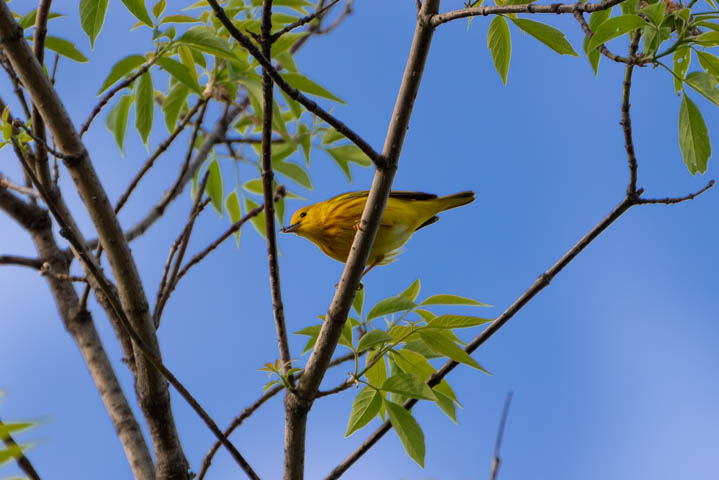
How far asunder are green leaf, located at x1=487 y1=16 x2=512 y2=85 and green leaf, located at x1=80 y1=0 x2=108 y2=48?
4.38 feet

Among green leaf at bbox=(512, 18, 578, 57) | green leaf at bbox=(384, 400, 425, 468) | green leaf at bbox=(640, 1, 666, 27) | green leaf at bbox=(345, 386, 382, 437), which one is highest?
green leaf at bbox=(512, 18, 578, 57)

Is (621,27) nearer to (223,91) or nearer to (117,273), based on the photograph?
(117,273)

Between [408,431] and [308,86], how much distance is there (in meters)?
1.43

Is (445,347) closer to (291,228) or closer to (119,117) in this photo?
(119,117)

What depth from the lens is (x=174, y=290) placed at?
3260 millimetres

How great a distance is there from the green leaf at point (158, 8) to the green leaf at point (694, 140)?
76.9 inches

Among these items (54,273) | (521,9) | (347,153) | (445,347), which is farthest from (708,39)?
(54,273)

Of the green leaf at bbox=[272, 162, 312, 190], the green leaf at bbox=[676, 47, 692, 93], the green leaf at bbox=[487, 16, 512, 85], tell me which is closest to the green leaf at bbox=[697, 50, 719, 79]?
the green leaf at bbox=[676, 47, 692, 93]

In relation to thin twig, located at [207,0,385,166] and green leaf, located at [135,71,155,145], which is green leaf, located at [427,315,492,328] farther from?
green leaf, located at [135,71,155,145]

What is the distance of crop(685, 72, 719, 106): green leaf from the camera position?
2121 millimetres

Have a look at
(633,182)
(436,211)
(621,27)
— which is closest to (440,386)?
(633,182)

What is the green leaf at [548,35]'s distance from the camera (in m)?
2.06

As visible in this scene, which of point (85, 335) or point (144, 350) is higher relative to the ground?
point (85, 335)

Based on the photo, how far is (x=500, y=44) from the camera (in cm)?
246
